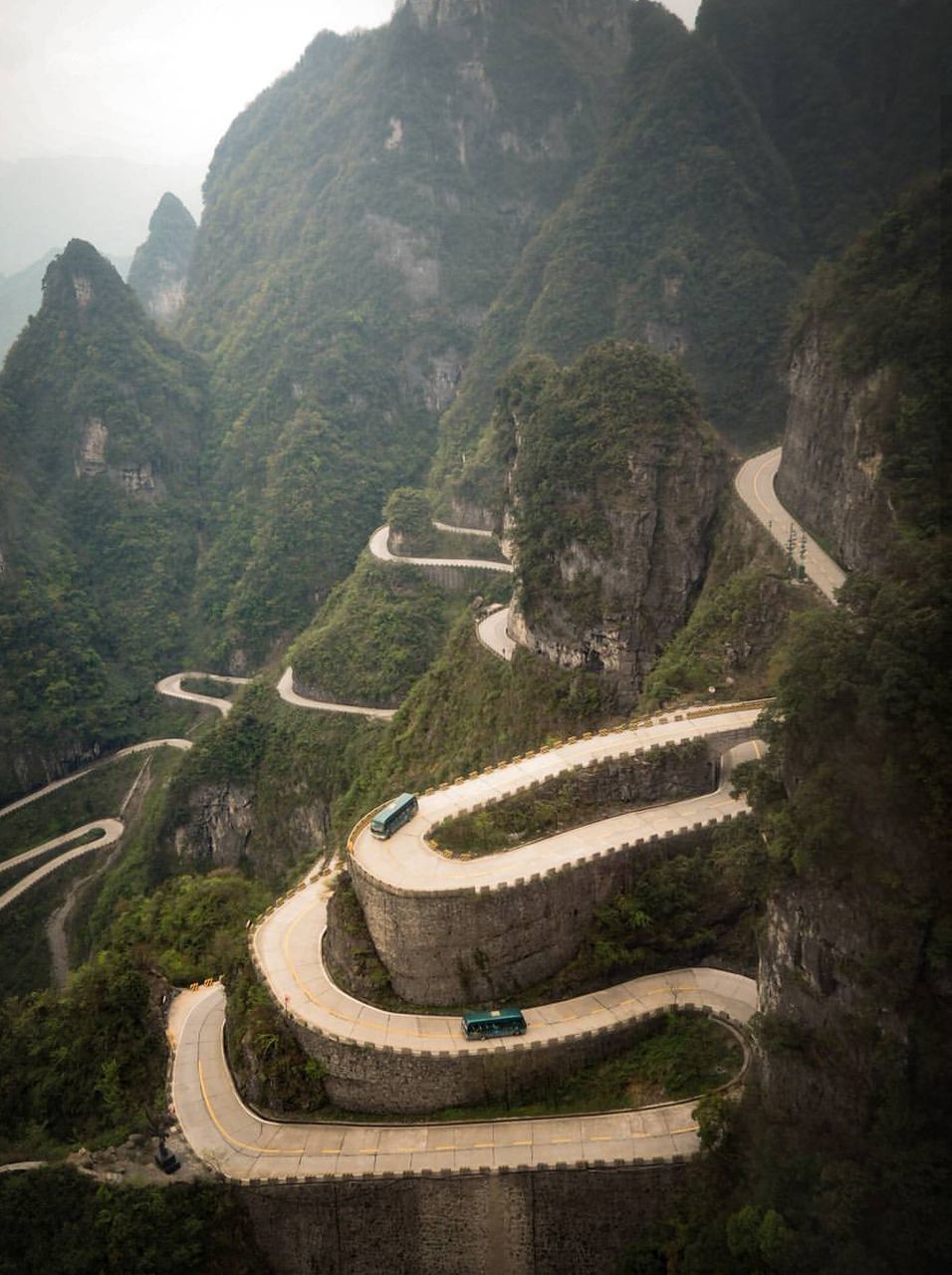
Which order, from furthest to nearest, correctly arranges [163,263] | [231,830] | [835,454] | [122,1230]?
[163,263] → [231,830] → [835,454] → [122,1230]

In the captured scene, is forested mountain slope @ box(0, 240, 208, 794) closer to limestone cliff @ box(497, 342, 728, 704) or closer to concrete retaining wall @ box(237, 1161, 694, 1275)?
limestone cliff @ box(497, 342, 728, 704)

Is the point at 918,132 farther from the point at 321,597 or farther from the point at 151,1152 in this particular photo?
the point at 151,1152

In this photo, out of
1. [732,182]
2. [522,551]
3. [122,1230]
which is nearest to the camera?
[122,1230]

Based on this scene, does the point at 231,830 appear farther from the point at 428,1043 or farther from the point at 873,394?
the point at 873,394

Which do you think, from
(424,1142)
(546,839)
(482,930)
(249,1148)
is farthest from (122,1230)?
(546,839)

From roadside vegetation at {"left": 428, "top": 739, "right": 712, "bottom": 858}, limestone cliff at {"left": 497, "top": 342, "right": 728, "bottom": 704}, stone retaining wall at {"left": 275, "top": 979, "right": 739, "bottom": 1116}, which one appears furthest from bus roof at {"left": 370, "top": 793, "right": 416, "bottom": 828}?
limestone cliff at {"left": 497, "top": 342, "right": 728, "bottom": 704}

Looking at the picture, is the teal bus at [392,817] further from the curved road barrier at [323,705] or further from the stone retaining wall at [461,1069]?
the curved road barrier at [323,705]
